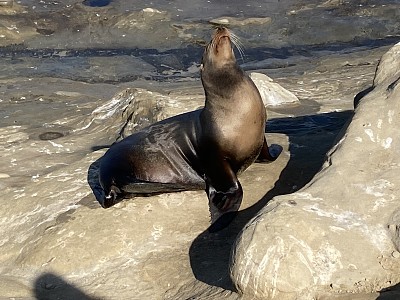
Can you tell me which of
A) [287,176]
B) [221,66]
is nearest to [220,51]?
[221,66]

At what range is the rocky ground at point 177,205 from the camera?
13.0ft

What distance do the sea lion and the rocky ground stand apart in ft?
0.50

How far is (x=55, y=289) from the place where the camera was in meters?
4.99

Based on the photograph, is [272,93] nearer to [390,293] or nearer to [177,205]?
[177,205]

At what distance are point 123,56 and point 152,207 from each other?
818 cm

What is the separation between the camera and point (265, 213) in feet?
13.7

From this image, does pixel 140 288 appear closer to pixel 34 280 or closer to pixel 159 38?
pixel 34 280

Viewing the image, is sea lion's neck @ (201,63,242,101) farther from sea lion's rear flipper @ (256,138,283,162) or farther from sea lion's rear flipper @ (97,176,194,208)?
sea lion's rear flipper @ (97,176,194,208)

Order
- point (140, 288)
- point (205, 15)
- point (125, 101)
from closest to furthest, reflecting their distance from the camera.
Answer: point (140, 288) → point (125, 101) → point (205, 15)

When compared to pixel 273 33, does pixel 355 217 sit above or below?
above

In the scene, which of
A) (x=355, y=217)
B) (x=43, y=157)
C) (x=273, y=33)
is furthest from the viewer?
(x=273, y=33)

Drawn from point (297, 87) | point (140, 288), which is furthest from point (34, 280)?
point (297, 87)

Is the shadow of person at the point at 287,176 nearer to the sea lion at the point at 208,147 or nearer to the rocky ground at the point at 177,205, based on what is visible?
the rocky ground at the point at 177,205

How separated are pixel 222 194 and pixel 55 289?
4.31 feet
